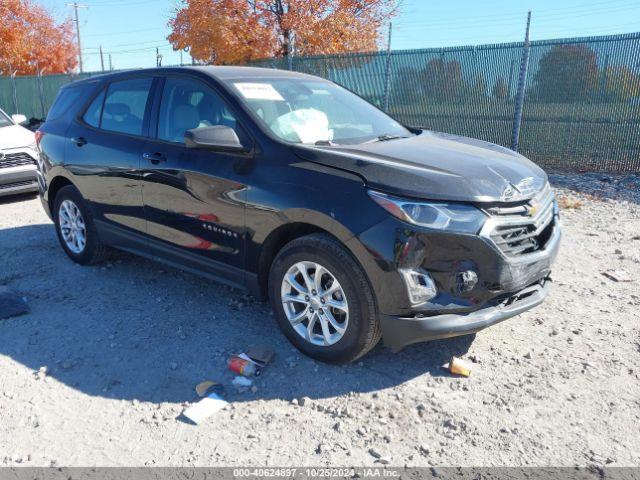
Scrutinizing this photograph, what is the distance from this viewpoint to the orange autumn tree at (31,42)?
88.1 feet

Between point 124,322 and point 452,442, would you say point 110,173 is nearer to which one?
point 124,322

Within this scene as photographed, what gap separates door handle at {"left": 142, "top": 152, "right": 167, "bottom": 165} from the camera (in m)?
4.34

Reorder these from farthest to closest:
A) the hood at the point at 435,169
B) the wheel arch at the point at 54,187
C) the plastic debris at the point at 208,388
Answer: the wheel arch at the point at 54,187 < the plastic debris at the point at 208,388 < the hood at the point at 435,169

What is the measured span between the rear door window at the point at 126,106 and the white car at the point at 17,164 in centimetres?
370

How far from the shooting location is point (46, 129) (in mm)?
5766

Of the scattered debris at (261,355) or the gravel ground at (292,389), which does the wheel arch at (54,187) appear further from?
the scattered debris at (261,355)

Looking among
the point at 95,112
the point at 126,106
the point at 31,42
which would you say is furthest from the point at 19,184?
the point at 31,42

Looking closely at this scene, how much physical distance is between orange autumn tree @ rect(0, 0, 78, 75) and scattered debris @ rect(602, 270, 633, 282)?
29.0 meters

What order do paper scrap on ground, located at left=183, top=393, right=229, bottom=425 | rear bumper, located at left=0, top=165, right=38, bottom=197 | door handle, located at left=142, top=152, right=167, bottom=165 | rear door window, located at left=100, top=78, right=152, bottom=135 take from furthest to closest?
rear bumper, located at left=0, top=165, right=38, bottom=197 → rear door window, located at left=100, top=78, right=152, bottom=135 → door handle, located at left=142, top=152, right=167, bottom=165 → paper scrap on ground, located at left=183, top=393, right=229, bottom=425

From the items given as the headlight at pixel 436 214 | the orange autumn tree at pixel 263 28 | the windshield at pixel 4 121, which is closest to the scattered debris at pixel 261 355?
the headlight at pixel 436 214

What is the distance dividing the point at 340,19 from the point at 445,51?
646 centimetres

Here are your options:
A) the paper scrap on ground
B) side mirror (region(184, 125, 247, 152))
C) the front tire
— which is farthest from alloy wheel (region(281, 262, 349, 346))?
side mirror (region(184, 125, 247, 152))

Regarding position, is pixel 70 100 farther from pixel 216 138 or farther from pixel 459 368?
pixel 459 368

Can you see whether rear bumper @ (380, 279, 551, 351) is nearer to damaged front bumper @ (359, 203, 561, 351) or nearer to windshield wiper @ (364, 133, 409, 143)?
damaged front bumper @ (359, 203, 561, 351)
